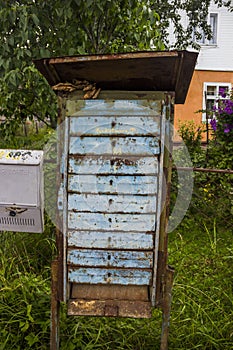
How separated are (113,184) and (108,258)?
Answer: 0.40m

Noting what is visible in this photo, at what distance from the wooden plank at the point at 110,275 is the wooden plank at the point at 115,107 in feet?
2.70

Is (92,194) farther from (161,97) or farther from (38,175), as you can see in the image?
(161,97)

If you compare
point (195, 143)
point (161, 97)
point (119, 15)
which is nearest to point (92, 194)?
point (161, 97)

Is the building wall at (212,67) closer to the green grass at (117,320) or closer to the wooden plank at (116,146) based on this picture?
the green grass at (117,320)

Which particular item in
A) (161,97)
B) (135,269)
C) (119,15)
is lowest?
(135,269)

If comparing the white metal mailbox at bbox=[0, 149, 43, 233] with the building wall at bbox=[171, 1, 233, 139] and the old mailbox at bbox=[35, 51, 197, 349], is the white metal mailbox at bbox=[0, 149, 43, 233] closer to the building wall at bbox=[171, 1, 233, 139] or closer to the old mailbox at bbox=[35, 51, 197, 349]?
the old mailbox at bbox=[35, 51, 197, 349]

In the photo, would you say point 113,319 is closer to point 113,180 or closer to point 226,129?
point 113,180

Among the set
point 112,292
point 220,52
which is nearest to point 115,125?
point 112,292

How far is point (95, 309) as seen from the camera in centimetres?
204

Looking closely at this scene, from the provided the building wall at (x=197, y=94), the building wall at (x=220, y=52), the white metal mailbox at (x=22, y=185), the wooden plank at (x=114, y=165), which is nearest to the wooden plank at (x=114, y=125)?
the wooden plank at (x=114, y=165)

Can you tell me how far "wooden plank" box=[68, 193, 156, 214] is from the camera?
6.41 feet

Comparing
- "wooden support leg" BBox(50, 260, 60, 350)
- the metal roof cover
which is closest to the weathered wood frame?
"wooden support leg" BBox(50, 260, 60, 350)

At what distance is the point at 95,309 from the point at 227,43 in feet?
40.5

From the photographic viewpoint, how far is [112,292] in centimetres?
207
